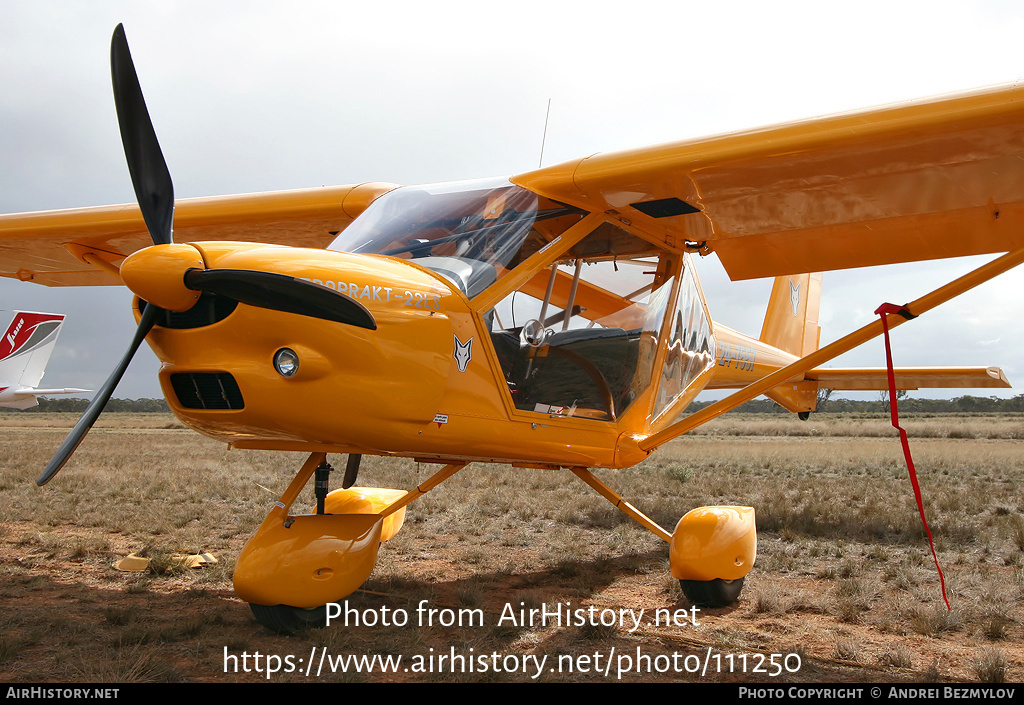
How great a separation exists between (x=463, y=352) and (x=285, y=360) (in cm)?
100

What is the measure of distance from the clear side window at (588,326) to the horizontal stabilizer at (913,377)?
4.43 metres

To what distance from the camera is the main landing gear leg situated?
481cm

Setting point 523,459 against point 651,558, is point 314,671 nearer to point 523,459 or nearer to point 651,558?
point 523,459

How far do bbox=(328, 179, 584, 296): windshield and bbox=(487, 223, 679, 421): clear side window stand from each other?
0.77 feet

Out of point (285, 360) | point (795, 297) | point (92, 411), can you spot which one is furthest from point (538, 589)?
point (795, 297)

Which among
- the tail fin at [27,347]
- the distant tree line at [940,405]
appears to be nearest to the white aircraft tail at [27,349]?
the tail fin at [27,347]

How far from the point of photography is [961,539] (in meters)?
6.94

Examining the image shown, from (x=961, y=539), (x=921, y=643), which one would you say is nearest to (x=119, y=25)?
(x=921, y=643)

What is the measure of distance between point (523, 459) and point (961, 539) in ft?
17.2

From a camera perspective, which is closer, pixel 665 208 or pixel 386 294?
pixel 386 294

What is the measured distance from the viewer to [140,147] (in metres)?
3.69

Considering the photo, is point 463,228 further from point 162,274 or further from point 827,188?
point 827,188

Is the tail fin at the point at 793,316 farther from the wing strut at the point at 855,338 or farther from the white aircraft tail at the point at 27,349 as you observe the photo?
the white aircraft tail at the point at 27,349

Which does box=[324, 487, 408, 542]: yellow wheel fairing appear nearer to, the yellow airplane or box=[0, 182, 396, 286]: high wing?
the yellow airplane
